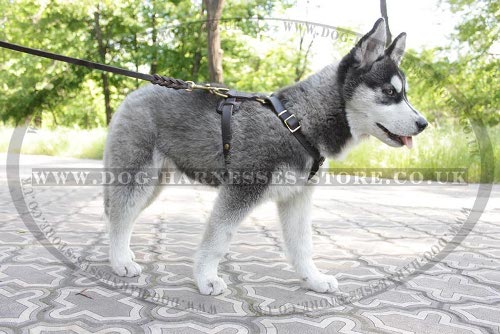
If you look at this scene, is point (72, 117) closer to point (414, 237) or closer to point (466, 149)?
point (466, 149)

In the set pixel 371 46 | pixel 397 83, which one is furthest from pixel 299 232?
pixel 371 46

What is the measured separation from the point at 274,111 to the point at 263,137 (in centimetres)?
21

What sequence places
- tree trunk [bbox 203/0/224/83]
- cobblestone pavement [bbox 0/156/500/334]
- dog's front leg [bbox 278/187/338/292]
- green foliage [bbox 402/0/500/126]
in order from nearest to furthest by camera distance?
cobblestone pavement [bbox 0/156/500/334], dog's front leg [bbox 278/187/338/292], tree trunk [bbox 203/0/224/83], green foliage [bbox 402/0/500/126]

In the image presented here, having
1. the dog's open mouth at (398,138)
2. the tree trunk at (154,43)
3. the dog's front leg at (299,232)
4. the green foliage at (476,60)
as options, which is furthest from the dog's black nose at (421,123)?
the tree trunk at (154,43)

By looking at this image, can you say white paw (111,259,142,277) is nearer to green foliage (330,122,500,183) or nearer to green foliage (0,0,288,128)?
green foliage (330,122,500,183)

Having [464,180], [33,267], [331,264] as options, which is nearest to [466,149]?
[464,180]

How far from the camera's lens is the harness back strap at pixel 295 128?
9.29 feet

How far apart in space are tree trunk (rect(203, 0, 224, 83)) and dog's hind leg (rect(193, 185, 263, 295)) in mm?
8123

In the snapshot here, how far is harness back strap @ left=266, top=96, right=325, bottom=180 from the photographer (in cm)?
283

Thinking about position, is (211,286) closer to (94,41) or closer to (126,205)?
(126,205)

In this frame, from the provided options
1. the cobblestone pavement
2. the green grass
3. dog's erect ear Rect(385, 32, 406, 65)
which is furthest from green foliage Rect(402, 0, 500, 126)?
dog's erect ear Rect(385, 32, 406, 65)

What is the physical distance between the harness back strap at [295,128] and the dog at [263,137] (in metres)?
0.03

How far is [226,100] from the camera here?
3078mm

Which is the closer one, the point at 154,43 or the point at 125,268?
the point at 125,268
